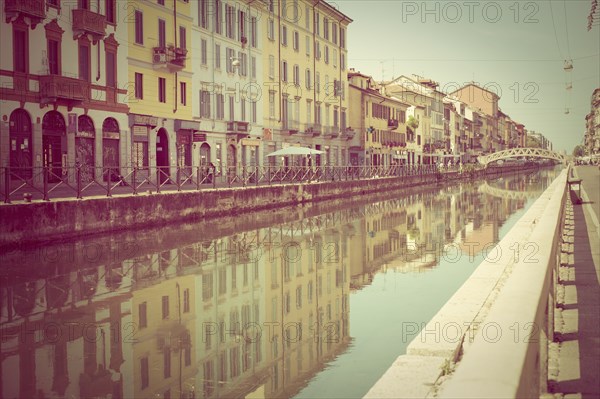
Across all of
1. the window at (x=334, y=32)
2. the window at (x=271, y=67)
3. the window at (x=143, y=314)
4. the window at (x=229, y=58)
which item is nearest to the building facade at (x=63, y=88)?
the window at (x=229, y=58)

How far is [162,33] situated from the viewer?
31828mm

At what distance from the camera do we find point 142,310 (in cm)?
885

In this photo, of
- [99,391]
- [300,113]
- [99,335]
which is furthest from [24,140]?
[300,113]

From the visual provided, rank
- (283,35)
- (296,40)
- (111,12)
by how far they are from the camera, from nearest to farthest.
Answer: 1. (111,12)
2. (283,35)
3. (296,40)

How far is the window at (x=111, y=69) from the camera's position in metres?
27.7

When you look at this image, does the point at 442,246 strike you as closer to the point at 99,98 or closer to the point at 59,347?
the point at 59,347

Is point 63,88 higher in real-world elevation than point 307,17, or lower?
lower

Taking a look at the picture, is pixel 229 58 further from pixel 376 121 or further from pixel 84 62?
pixel 376 121

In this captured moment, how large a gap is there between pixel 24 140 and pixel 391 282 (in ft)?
56.8

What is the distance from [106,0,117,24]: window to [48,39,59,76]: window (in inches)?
145

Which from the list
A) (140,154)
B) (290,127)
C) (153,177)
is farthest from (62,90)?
(290,127)

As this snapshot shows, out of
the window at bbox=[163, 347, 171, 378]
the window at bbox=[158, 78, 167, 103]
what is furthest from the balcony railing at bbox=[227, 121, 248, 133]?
the window at bbox=[163, 347, 171, 378]

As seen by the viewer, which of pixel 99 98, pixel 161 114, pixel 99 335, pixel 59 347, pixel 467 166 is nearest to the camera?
pixel 59 347

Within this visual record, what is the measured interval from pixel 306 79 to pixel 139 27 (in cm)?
2133
